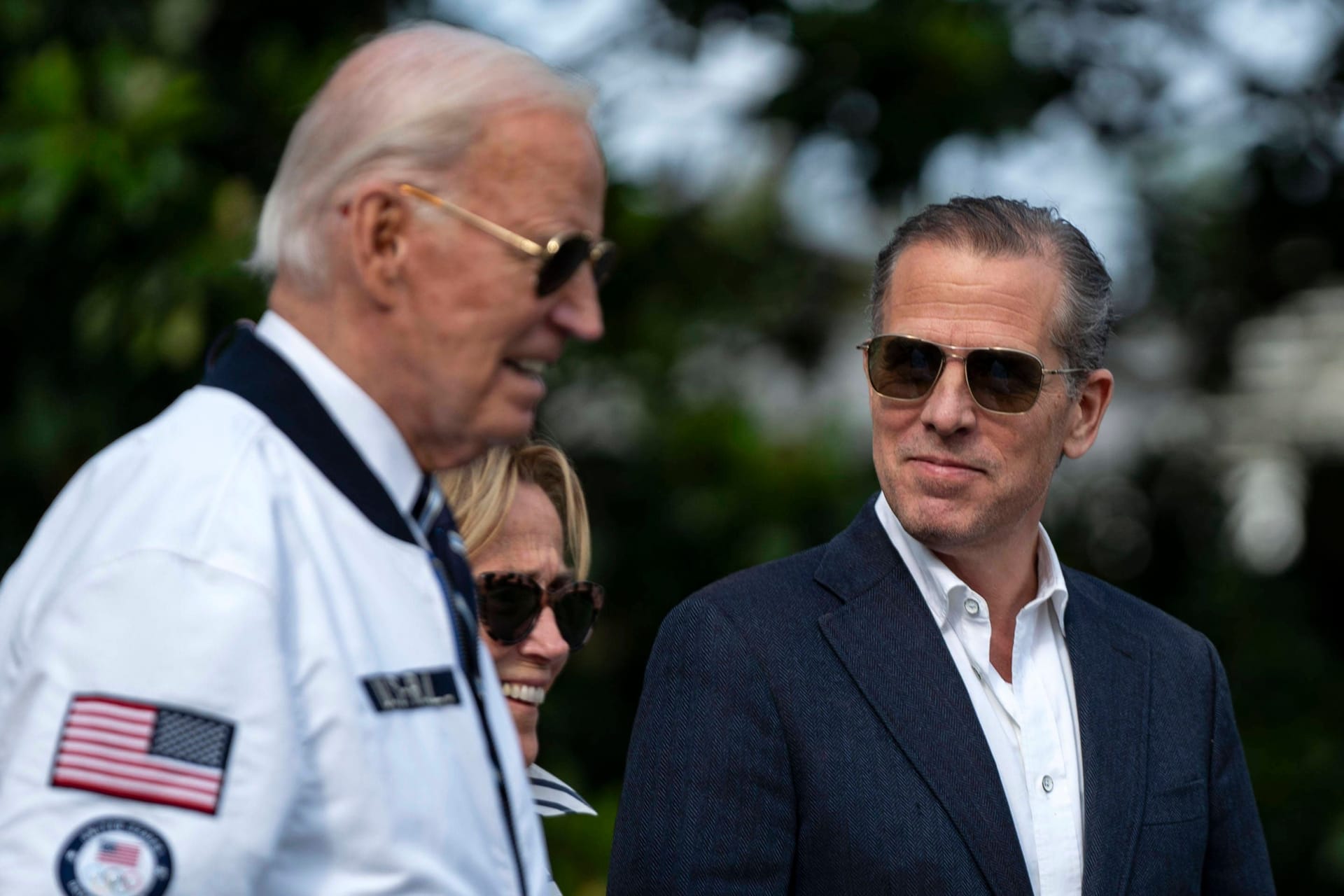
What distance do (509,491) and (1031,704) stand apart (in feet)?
2.88

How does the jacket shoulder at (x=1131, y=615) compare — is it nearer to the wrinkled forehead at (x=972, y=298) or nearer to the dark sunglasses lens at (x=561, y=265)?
the wrinkled forehead at (x=972, y=298)

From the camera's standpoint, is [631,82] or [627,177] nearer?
[627,177]

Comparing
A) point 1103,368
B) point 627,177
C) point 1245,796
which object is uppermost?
point 627,177

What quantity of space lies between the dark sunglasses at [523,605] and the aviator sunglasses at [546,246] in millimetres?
966

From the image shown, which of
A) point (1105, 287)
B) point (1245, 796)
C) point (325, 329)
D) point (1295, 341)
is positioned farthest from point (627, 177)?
point (1295, 341)

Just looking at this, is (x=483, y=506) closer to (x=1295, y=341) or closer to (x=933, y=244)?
(x=933, y=244)

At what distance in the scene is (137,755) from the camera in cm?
114

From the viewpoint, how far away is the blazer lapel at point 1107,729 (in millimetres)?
2236

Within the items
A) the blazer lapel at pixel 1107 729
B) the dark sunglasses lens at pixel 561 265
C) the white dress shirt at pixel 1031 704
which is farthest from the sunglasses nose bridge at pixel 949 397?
the dark sunglasses lens at pixel 561 265

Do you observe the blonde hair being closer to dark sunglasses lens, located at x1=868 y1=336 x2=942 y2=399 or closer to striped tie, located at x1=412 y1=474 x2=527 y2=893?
dark sunglasses lens, located at x1=868 y1=336 x2=942 y2=399

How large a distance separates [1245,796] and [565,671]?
120 inches

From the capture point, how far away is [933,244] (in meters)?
2.51

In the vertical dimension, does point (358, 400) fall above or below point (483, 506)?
above

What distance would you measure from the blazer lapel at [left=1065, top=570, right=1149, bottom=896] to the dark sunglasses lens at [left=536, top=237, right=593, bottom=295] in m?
1.29
